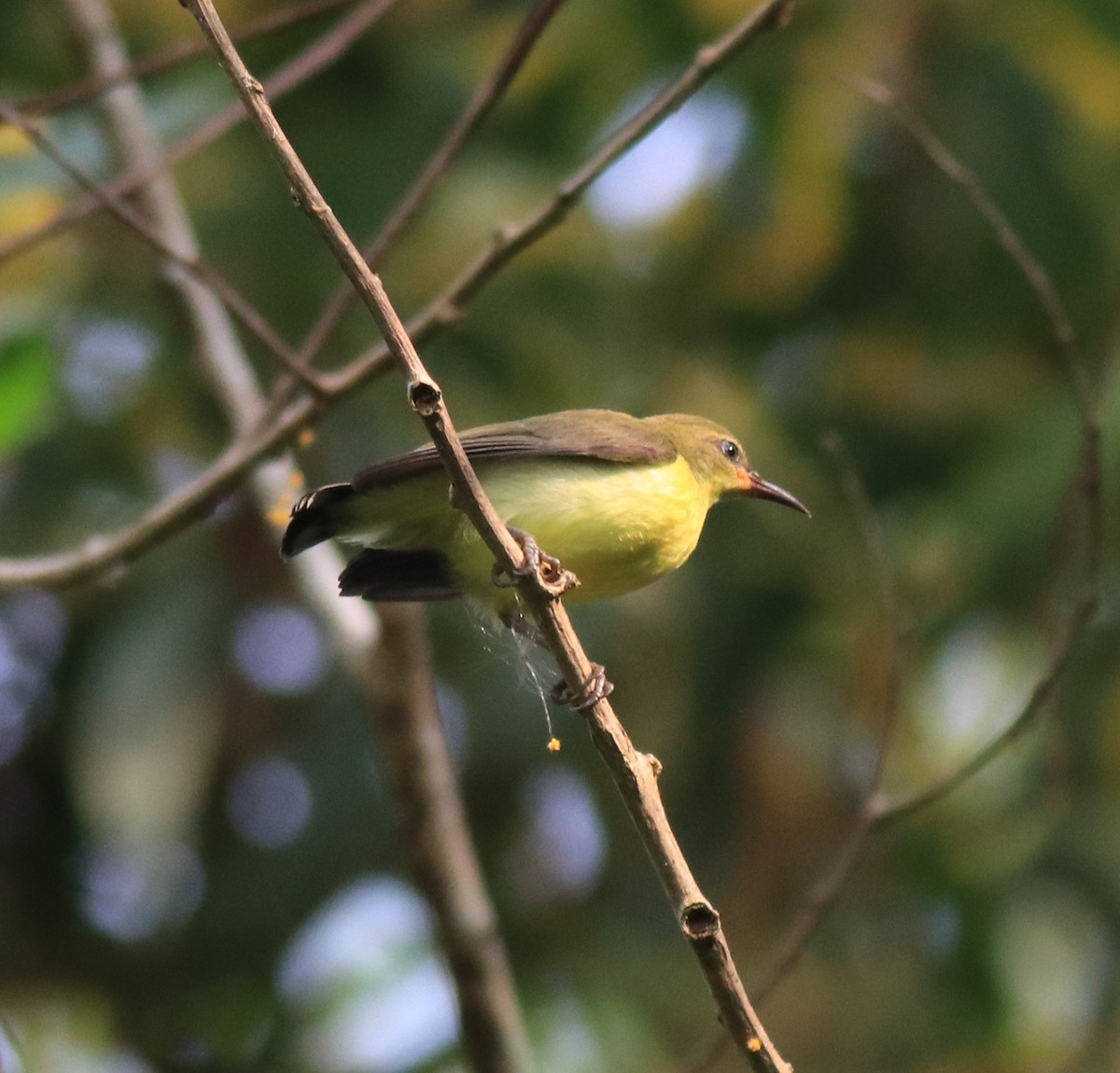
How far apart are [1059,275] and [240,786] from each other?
3.91 meters

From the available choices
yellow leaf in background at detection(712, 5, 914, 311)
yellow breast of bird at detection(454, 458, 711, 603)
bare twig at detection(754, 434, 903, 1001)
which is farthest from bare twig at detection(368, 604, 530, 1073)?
yellow leaf in background at detection(712, 5, 914, 311)

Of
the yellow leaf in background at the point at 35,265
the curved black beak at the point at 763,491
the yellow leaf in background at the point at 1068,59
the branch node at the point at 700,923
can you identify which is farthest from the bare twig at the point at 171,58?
the yellow leaf in background at the point at 1068,59

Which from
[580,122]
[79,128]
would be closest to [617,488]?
[79,128]

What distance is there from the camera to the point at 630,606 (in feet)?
21.9

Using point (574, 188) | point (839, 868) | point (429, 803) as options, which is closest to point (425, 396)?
point (574, 188)

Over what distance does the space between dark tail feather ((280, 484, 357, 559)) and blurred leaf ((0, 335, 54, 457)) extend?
27.7 inches

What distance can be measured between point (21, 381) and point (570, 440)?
1.20 meters

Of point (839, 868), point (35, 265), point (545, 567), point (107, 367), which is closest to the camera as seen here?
point (545, 567)

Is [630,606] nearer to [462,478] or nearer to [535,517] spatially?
[535,517]

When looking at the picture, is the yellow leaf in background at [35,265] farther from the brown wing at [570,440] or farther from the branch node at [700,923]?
the branch node at [700,923]

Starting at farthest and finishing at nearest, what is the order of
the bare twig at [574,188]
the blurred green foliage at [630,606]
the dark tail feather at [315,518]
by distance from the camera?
the blurred green foliage at [630,606] < the dark tail feather at [315,518] < the bare twig at [574,188]

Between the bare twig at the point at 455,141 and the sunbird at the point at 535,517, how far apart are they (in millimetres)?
384

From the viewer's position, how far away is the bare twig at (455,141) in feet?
10.4

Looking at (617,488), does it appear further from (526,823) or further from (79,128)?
(526,823)
